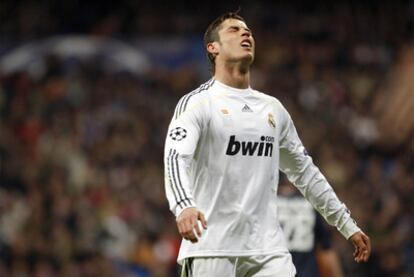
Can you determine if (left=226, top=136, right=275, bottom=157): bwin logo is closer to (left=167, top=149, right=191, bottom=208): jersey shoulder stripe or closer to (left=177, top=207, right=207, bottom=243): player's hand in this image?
(left=167, top=149, right=191, bottom=208): jersey shoulder stripe

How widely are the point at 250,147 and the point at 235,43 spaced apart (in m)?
0.65

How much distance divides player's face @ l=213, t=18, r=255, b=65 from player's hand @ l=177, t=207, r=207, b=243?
1197 mm

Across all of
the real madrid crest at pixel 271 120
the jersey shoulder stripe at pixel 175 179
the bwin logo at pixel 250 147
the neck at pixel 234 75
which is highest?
the neck at pixel 234 75

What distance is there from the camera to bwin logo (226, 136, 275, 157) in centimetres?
560

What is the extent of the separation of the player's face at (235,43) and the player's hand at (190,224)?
1.20 m

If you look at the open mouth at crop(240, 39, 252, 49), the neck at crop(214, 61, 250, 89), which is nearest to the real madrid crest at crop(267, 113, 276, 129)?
the neck at crop(214, 61, 250, 89)

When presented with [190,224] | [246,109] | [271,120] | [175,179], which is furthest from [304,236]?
[190,224]

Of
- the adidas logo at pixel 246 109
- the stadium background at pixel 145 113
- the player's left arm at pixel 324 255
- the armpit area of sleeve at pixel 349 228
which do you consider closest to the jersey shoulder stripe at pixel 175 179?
the adidas logo at pixel 246 109

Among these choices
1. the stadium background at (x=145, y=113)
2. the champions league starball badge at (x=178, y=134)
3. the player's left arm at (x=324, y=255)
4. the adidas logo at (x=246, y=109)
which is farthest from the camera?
the stadium background at (x=145, y=113)

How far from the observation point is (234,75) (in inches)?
231

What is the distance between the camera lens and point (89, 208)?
13594 mm

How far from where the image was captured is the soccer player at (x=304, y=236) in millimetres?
7230

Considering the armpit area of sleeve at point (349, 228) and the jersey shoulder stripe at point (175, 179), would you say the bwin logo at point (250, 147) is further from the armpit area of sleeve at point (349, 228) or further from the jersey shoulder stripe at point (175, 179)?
the armpit area of sleeve at point (349, 228)

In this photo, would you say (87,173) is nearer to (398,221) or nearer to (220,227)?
(398,221)
